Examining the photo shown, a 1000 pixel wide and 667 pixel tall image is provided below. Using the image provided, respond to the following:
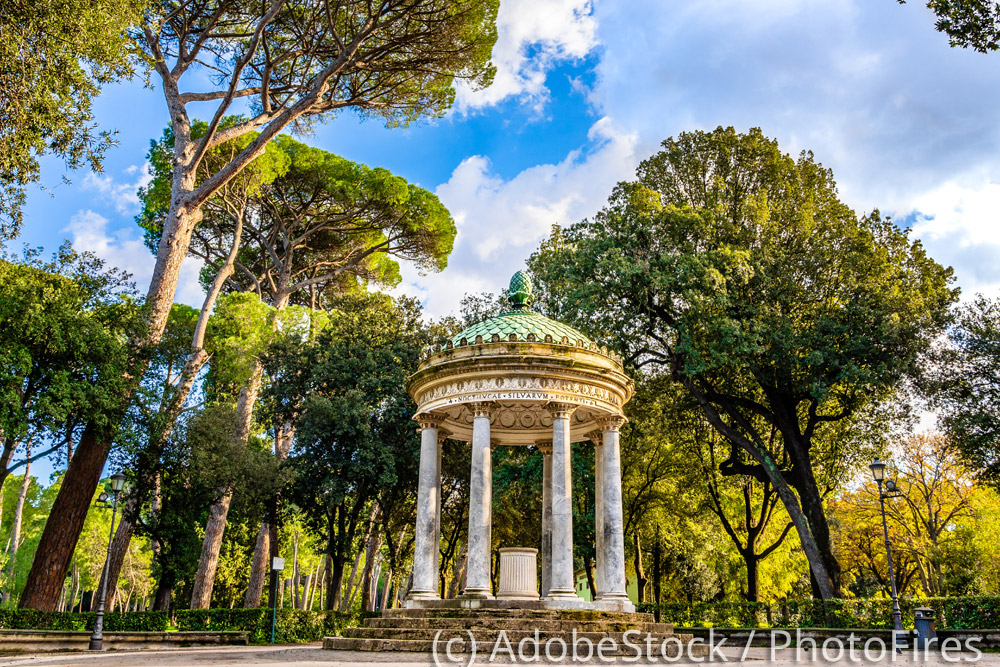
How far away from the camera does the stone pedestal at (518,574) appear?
594 inches

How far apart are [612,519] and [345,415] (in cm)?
1207

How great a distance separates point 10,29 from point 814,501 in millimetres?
24765

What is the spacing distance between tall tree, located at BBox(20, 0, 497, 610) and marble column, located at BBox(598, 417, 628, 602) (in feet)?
46.9

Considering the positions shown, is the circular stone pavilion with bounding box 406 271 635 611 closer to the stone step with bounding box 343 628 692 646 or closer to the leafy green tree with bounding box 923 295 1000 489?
the stone step with bounding box 343 628 692 646

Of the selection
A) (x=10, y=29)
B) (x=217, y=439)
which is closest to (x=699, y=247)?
(x=217, y=439)

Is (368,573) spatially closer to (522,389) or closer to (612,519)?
(612,519)

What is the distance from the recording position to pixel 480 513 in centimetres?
1455

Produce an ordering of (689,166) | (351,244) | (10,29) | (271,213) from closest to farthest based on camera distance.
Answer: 1. (10,29)
2. (689,166)
3. (271,213)
4. (351,244)

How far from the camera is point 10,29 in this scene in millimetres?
12562

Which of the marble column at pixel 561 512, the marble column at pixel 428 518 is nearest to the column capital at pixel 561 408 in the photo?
the marble column at pixel 561 512

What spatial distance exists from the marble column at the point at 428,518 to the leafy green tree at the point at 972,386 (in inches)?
673

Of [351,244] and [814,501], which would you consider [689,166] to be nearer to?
[814,501]

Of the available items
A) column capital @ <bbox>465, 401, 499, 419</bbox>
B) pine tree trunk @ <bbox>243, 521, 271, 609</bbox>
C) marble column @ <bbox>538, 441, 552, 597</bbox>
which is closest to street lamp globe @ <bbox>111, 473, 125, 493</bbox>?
pine tree trunk @ <bbox>243, 521, 271, 609</bbox>

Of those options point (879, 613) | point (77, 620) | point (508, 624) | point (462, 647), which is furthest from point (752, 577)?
point (77, 620)
